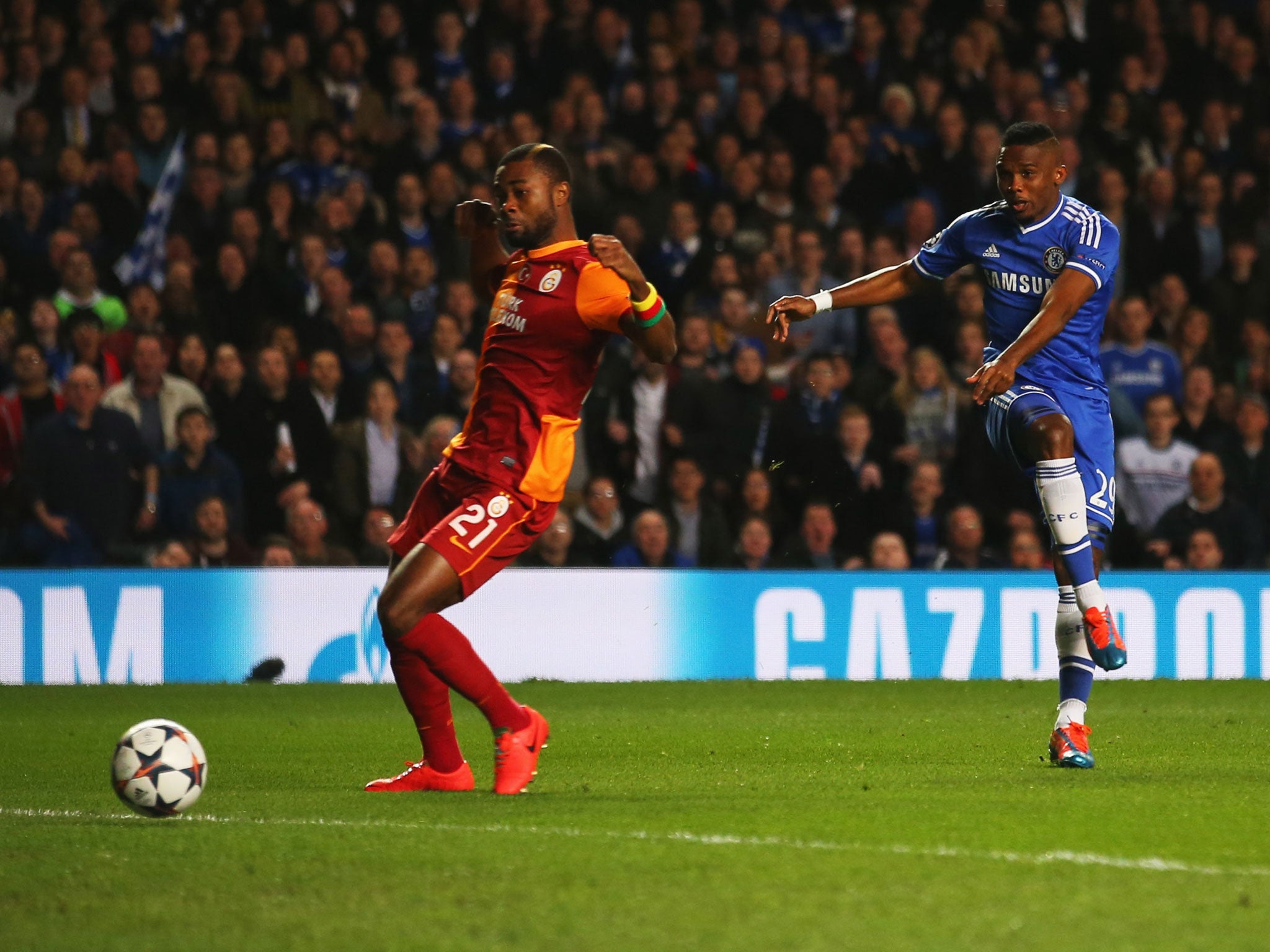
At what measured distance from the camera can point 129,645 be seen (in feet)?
38.9

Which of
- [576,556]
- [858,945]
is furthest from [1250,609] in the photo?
[858,945]

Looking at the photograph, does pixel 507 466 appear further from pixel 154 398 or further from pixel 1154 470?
pixel 1154 470

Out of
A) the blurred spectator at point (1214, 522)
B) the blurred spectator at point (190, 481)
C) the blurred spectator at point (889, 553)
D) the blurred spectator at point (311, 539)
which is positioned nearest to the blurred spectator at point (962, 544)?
the blurred spectator at point (889, 553)

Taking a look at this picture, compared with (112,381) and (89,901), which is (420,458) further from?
(89,901)

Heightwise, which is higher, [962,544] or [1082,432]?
[1082,432]

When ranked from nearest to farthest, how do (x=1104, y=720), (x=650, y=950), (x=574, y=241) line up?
(x=650, y=950)
(x=574, y=241)
(x=1104, y=720)

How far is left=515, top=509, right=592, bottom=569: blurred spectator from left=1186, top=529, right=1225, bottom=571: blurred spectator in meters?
4.09

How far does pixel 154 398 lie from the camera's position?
12.6m

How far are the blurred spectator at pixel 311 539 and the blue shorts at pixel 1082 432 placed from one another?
593 centimetres

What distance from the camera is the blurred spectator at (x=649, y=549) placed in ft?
41.4

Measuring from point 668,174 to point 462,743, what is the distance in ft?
23.9

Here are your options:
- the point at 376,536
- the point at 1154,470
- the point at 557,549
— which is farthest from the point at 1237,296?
the point at 376,536

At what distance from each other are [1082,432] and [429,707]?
2.78 metres

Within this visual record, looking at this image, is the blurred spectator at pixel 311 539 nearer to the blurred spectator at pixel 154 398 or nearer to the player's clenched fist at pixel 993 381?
the blurred spectator at pixel 154 398
